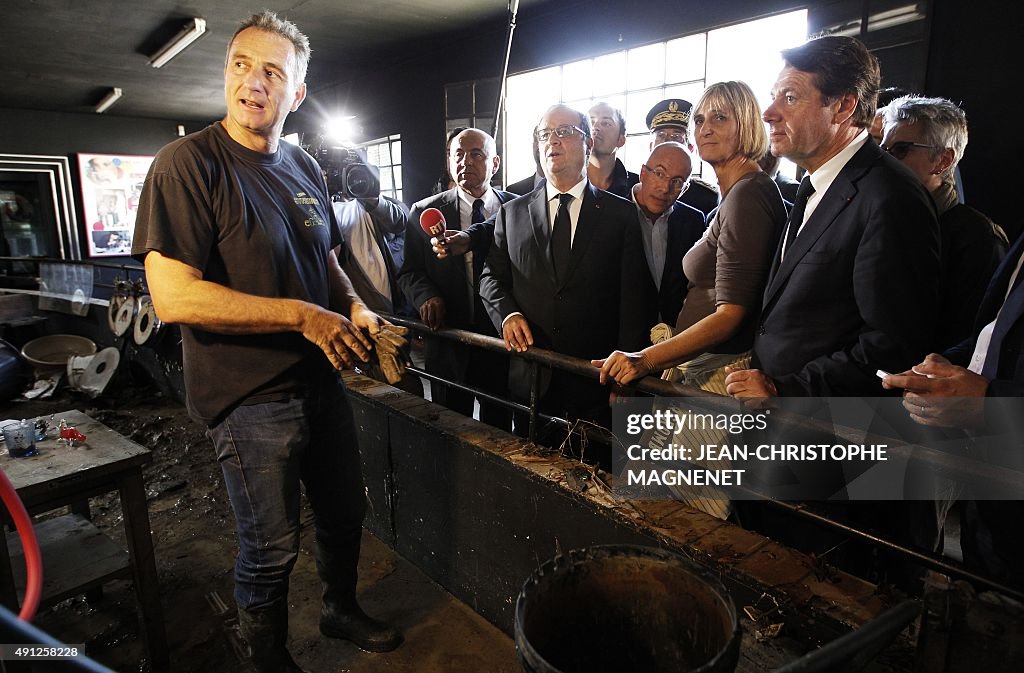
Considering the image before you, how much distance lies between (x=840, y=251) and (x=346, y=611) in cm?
253

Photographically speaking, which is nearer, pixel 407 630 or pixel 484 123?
pixel 407 630

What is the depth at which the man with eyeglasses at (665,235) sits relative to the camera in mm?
2816

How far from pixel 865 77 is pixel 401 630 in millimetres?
2987

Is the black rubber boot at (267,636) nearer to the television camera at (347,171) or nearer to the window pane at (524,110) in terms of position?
the television camera at (347,171)

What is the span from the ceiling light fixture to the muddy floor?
12.3 meters

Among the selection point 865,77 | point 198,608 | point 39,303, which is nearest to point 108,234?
point 39,303

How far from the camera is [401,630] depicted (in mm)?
2730

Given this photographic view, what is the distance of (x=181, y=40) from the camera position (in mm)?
8742

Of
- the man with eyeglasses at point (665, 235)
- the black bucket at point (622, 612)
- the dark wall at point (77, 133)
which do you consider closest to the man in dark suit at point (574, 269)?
the man with eyeglasses at point (665, 235)

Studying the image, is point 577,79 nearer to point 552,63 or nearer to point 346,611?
point 552,63

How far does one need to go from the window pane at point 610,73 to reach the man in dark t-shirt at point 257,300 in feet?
18.4

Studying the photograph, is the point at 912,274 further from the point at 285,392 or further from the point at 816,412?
the point at 285,392

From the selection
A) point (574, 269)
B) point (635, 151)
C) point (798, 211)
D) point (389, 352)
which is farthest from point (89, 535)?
point (635, 151)

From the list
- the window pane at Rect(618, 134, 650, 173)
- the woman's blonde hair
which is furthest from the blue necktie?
the window pane at Rect(618, 134, 650, 173)
